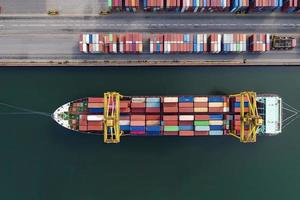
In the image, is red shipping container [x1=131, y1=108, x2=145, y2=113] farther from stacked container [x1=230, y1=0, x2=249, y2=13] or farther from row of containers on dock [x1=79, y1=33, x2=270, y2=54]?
stacked container [x1=230, y1=0, x2=249, y2=13]

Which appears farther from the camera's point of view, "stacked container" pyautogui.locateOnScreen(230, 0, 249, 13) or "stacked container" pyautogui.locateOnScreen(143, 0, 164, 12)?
"stacked container" pyautogui.locateOnScreen(230, 0, 249, 13)

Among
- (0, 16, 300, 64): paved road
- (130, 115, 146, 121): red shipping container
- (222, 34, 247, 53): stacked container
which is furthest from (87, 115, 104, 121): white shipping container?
(222, 34, 247, 53): stacked container

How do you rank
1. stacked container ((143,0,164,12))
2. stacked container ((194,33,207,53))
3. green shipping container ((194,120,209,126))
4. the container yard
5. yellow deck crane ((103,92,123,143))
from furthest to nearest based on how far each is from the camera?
stacked container ((194,33,207,53)), green shipping container ((194,120,209,126)), the container yard, stacked container ((143,0,164,12)), yellow deck crane ((103,92,123,143))

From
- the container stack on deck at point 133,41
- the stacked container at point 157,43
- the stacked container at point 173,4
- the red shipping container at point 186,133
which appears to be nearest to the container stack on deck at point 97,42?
the container stack on deck at point 133,41

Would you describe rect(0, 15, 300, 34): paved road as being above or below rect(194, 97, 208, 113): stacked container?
above

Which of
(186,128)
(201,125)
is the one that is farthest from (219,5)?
(186,128)

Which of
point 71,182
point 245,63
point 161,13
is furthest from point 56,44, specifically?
point 245,63

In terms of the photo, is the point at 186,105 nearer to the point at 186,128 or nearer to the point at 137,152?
the point at 186,128

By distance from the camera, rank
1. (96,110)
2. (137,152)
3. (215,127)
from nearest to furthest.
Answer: (96,110) < (215,127) < (137,152)
